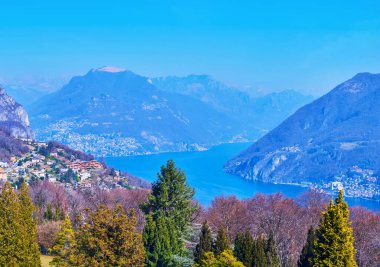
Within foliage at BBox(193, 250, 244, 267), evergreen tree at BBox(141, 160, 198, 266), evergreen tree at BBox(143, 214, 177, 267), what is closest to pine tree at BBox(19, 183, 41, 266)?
evergreen tree at BBox(143, 214, 177, 267)

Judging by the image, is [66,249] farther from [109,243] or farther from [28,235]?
[109,243]

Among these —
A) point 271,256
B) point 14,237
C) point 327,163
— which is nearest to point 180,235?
point 271,256

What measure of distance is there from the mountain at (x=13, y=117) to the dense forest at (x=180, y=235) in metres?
138

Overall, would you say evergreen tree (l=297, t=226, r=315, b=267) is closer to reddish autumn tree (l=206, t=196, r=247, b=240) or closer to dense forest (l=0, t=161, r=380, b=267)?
dense forest (l=0, t=161, r=380, b=267)

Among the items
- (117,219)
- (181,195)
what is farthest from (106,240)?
(181,195)

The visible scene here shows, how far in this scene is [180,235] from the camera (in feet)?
93.2

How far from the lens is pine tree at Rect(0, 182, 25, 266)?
19.5 meters

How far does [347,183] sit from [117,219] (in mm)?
141814

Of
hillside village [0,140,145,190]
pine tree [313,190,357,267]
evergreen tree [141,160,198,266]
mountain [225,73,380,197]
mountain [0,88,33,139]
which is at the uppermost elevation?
mountain [0,88,33,139]

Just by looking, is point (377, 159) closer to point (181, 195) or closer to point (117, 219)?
point (181, 195)

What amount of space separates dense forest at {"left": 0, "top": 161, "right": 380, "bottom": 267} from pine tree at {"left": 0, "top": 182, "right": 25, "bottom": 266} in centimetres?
4

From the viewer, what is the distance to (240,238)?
23000 mm

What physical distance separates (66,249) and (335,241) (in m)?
12.0

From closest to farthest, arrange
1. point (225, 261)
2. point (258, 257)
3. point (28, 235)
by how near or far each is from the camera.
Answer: point (225, 261), point (28, 235), point (258, 257)
